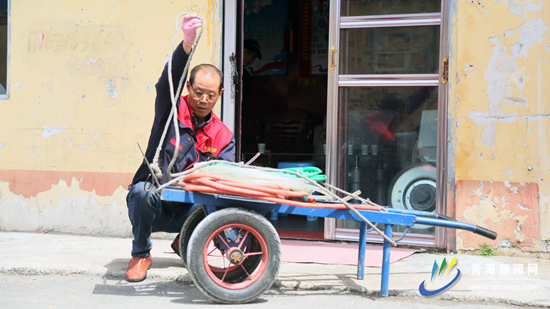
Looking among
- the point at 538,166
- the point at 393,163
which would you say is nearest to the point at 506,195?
the point at 538,166

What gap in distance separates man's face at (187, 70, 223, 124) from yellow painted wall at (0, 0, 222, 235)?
1570mm

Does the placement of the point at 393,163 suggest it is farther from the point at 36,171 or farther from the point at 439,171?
the point at 36,171

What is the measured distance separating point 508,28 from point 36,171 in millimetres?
4400

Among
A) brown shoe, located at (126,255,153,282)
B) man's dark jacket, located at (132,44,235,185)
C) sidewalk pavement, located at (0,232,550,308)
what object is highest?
man's dark jacket, located at (132,44,235,185)

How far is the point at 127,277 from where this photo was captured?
9.70 ft

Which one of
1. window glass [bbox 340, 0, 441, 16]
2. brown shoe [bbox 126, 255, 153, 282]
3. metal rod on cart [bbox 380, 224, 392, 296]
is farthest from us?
window glass [bbox 340, 0, 441, 16]

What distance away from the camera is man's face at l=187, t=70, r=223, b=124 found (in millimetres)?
2818

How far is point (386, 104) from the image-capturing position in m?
4.23

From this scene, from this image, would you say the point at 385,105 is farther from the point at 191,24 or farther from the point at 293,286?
the point at 191,24

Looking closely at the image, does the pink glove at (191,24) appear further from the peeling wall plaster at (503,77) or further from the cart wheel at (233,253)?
the peeling wall plaster at (503,77)

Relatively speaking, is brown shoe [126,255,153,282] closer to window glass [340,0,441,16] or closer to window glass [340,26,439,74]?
window glass [340,26,439,74]

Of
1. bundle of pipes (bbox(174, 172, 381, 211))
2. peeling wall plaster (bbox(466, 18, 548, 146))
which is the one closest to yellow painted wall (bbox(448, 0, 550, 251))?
peeling wall plaster (bbox(466, 18, 548, 146))

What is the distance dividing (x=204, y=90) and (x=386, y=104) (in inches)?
78.3

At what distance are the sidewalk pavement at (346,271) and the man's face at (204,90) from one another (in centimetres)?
108
